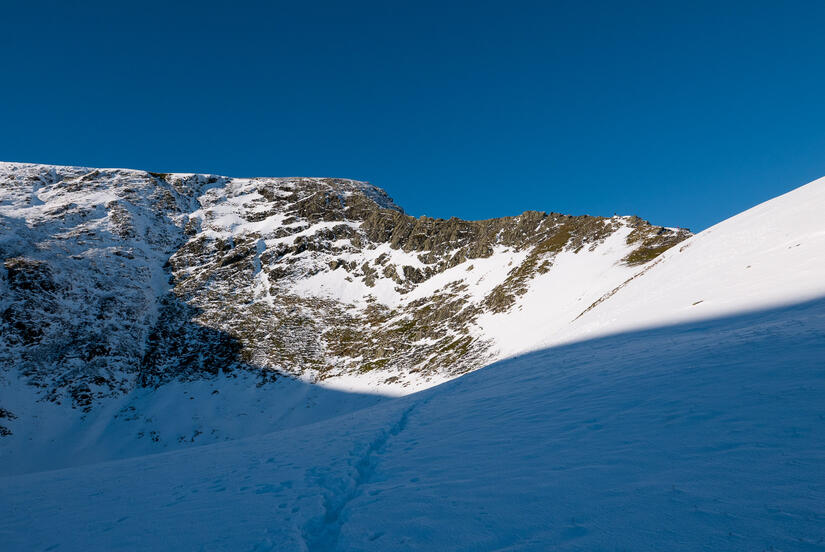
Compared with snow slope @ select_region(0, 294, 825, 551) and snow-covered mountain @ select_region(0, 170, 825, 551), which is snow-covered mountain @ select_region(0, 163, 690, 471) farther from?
snow slope @ select_region(0, 294, 825, 551)

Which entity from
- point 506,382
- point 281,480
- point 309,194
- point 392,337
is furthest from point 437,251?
point 281,480

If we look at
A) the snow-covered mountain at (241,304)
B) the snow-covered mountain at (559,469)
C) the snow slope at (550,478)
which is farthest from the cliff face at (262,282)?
the snow slope at (550,478)

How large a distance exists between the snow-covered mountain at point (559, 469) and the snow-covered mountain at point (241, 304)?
58.1ft

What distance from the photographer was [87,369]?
2018 inches

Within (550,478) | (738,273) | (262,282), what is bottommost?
(550,478)

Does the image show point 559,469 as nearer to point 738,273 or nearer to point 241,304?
point 738,273

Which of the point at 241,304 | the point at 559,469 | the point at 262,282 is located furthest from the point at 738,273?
the point at 262,282

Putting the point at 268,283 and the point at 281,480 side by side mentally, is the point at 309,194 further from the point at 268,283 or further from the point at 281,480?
the point at 281,480

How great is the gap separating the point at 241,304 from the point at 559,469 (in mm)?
76942

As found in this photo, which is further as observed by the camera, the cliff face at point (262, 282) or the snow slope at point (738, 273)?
the cliff face at point (262, 282)

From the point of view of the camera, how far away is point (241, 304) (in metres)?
72.9

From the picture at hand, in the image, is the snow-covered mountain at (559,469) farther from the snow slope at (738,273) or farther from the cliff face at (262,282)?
the cliff face at (262,282)

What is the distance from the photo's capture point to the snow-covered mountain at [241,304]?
43.3 m

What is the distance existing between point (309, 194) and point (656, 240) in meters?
98.3
